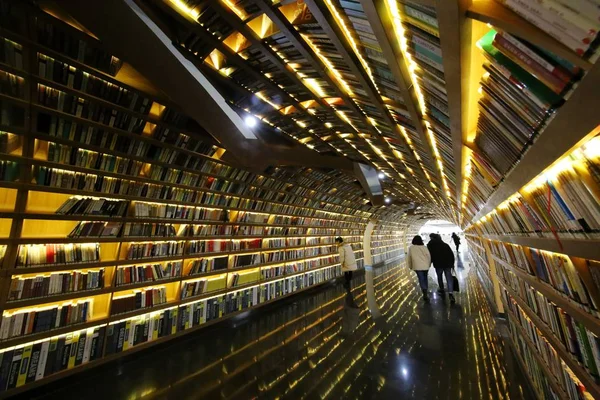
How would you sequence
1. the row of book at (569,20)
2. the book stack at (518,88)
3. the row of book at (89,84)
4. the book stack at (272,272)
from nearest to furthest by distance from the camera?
the row of book at (569,20), the book stack at (518,88), the row of book at (89,84), the book stack at (272,272)

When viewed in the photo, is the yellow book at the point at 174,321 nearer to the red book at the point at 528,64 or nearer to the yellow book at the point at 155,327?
the yellow book at the point at 155,327

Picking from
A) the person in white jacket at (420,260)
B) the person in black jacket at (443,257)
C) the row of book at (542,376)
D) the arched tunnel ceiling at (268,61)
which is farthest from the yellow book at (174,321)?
the person in black jacket at (443,257)

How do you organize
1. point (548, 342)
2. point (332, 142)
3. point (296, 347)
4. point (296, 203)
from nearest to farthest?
point (548, 342), point (296, 347), point (332, 142), point (296, 203)

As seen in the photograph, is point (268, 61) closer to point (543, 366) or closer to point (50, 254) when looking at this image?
point (50, 254)

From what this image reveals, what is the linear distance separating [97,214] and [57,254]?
519mm

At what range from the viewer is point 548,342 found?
1.80 m

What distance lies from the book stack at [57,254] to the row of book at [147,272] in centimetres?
37

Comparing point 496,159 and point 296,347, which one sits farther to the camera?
point 296,347

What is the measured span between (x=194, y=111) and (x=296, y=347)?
309cm

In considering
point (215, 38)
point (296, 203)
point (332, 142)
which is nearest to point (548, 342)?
point (215, 38)

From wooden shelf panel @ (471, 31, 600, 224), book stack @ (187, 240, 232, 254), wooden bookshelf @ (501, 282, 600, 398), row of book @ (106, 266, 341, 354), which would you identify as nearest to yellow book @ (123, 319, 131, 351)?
row of book @ (106, 266, 341, 354)

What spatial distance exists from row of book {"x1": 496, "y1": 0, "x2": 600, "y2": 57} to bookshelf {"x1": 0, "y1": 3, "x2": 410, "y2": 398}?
2.86 m

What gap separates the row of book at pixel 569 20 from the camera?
1.97ft

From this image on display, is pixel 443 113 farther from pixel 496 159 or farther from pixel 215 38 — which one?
pixel 215 38
